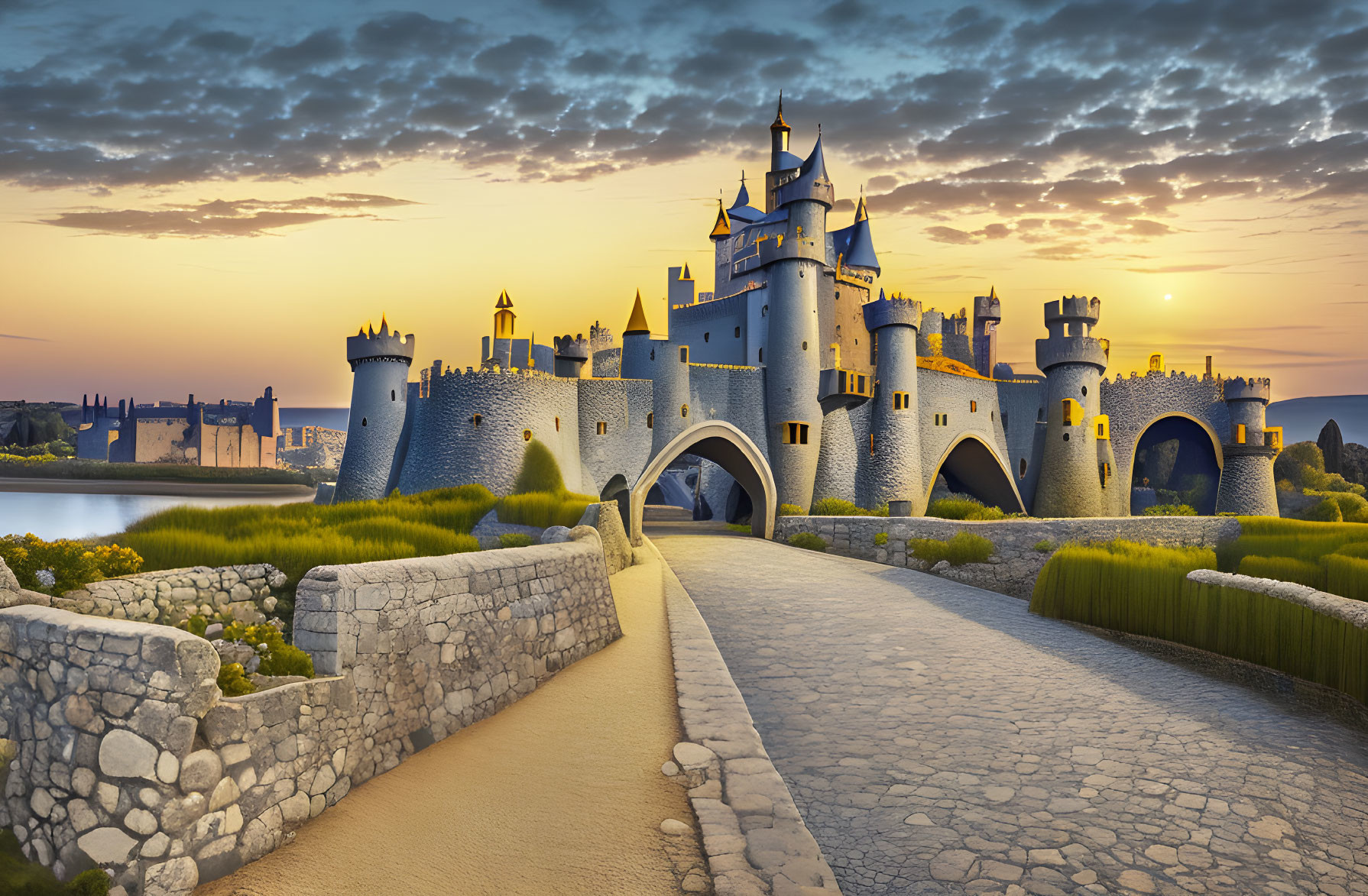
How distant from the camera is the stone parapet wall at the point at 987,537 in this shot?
19.4 meters

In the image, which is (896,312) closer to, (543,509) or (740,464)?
(740,464)

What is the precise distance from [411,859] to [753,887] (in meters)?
2.08

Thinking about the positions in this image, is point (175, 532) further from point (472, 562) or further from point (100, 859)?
point (100, 859)

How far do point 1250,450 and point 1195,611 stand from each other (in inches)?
1392

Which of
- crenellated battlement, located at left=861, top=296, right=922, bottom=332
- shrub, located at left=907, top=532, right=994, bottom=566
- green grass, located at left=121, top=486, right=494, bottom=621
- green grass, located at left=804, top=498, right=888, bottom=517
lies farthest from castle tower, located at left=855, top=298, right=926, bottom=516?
green grass, located at left=121, top=486, right=494, bottom=621

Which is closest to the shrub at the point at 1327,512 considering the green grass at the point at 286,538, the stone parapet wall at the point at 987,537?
the stone parapet wall at the point at 987,537

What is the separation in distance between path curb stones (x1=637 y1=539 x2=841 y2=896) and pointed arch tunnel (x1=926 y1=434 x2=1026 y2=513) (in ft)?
108

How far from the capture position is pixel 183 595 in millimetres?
8117

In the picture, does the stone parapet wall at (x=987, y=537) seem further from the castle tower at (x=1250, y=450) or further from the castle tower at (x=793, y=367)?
the castle tower at (x=1250, y=450)

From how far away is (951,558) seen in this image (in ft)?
63.1

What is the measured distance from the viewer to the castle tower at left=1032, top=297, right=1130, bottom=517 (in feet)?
125

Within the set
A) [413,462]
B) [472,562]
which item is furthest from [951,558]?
[413,462]

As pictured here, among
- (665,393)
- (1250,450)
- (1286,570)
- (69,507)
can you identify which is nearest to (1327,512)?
(1250,450)

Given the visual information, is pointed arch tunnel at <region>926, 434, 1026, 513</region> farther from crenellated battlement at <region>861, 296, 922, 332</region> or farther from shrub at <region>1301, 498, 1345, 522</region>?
shrub at <region>1301, 498, 1345, 522</region>
